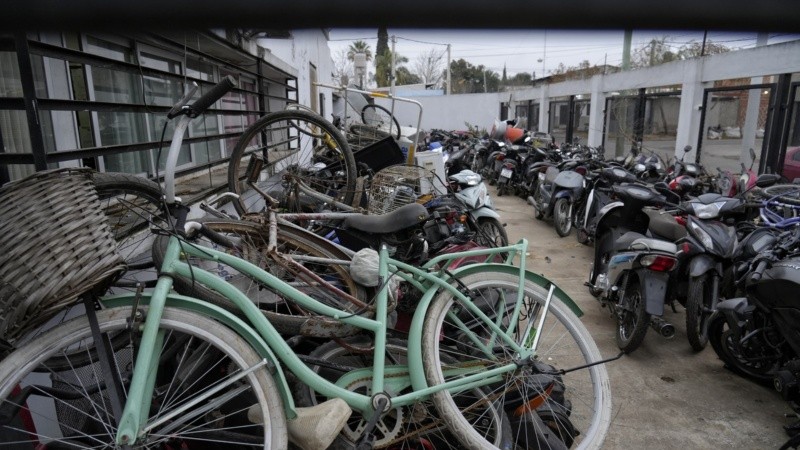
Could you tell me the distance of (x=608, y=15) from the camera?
1.39ft

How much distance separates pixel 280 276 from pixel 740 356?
2763mm

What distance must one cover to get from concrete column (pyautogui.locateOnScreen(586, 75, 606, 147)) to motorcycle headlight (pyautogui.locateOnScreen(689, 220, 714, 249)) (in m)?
8.56

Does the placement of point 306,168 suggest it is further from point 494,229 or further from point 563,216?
point 563,216

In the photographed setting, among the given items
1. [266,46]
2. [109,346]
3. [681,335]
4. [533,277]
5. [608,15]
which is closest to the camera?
[608,15]

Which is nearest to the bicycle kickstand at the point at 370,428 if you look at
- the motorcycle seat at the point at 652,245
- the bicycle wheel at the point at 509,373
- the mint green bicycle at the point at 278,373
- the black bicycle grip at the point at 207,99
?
the mint green bicycle at the point at 278,373

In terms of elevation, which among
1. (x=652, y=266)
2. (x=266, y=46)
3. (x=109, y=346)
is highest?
(x=266, y=46)

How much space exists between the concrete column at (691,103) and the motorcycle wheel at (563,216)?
3046mm

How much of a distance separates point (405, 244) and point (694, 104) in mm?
7745

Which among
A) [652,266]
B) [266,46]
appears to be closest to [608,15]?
[652,266]

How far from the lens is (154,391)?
1.74 metres

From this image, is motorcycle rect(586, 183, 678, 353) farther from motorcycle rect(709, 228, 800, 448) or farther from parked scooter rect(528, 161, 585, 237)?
parked scooter rect(528, 161, 585, 237)

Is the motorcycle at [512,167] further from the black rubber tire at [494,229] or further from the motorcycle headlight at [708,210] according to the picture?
the motorcycle headlight at [708,210]

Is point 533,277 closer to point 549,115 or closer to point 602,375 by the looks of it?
point 602,375

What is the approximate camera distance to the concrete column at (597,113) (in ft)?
37.5
